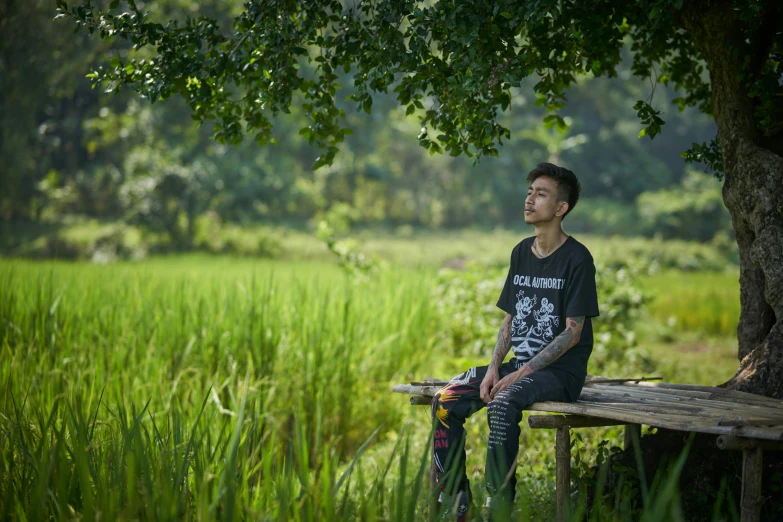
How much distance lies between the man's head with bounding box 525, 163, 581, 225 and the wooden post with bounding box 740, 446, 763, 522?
1189 millimetres

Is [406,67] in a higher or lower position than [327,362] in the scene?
higher

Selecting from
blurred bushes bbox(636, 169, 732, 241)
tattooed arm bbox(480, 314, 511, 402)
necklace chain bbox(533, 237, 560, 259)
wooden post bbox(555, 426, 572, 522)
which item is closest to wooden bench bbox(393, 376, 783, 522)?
wooden post bbox(555, 426, 572, 522)

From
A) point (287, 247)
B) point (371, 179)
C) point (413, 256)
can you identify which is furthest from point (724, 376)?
point (371, 179)

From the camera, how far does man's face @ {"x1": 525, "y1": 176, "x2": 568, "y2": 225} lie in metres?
3.23

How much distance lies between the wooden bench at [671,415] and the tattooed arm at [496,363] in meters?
0.21

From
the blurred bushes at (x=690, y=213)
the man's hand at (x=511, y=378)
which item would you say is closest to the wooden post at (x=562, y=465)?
the man's hand at (x=511, y=378)

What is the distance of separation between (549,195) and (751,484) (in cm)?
134

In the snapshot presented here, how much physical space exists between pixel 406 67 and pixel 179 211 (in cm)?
1544

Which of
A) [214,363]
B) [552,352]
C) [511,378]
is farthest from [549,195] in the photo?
[214,363]

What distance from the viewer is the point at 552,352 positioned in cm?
306

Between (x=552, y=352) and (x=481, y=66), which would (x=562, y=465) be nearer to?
(x=552, y=352)

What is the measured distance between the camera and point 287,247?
1855cm

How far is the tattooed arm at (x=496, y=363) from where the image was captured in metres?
3.13

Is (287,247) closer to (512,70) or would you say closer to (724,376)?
(724,376)
